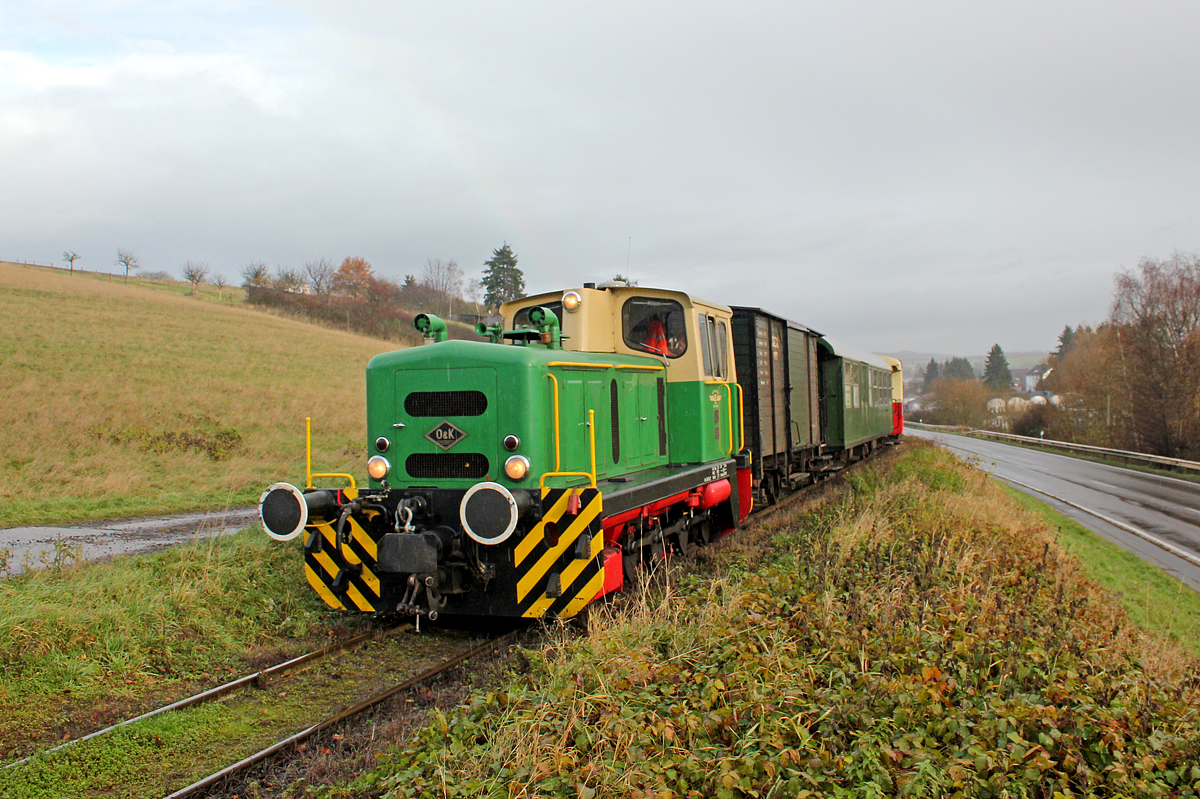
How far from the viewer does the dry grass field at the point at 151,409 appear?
43.0 feet

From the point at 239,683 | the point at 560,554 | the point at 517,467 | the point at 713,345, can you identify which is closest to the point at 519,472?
the point at 517,467

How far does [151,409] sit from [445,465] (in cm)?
1633

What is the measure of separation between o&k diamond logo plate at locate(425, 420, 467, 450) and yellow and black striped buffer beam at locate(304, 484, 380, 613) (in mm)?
916

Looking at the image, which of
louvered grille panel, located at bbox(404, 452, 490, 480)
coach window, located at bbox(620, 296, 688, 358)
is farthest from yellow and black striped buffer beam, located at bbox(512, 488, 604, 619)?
coach window, located at bbox(620, 296, 688, 358)

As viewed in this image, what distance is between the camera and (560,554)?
5.62 m

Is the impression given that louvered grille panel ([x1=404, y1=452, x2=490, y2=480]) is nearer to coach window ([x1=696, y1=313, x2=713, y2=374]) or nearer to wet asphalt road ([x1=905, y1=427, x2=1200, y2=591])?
coach window ([x1=696, y1=313, x2=713, y2=374])

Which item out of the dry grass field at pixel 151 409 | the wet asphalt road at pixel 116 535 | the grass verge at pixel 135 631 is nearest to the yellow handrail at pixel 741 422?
the grass verge at pixel 135 631

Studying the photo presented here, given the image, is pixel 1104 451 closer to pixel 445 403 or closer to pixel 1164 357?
pixel 1164 357

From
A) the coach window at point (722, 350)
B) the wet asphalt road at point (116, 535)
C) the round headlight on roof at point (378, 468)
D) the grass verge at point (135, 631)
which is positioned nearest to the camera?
the grass verge at point (135, 631)

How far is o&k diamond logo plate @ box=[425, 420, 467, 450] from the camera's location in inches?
235

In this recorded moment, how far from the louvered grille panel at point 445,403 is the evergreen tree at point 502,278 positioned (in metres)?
33.9

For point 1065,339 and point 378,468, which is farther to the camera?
point 1065,339

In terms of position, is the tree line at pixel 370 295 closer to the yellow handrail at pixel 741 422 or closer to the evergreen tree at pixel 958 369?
the yellow handrail at pixel 741 422

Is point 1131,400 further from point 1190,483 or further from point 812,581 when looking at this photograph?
point 812,581
